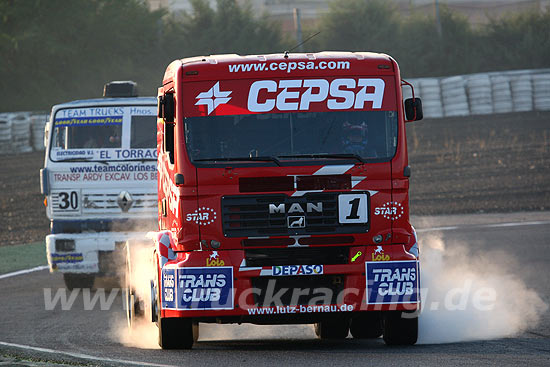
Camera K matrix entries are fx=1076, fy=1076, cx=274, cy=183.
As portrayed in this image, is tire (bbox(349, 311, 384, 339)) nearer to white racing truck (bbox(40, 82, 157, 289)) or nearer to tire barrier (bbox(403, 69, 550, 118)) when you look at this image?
white racing truck (bbox(40, 82, 157, 289))

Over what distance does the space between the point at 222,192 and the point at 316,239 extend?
864 mm

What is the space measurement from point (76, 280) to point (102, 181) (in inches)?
65.6

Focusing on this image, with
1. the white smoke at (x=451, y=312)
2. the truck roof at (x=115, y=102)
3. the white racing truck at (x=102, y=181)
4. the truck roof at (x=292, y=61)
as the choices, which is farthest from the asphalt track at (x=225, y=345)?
the truck roof at (x=115, y=102)

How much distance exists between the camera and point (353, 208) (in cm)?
888

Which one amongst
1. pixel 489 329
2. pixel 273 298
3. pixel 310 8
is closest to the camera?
pixel 273 298

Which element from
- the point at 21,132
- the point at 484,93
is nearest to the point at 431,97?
the point at 484,93

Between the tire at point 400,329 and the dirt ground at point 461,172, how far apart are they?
1345 centimetres

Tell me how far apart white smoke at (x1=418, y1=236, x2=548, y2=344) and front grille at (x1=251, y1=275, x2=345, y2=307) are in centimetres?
140

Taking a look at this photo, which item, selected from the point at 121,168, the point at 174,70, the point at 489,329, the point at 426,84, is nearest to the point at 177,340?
the point at 174,70

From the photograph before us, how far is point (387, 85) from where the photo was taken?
9.04 meters

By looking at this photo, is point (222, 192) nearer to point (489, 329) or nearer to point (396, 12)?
point (489, 329)

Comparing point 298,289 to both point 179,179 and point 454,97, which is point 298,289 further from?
point 454,97

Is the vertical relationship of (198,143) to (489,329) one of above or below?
above

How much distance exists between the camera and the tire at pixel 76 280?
49.1 ft
